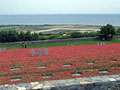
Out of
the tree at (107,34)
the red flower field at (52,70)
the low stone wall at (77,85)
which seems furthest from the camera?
the tree at (107,34)

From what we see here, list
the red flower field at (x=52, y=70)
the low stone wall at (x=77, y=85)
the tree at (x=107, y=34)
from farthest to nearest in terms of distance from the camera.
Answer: the tree at (x=107, y=34)
the red flower field at (x=52, y=70)
the low stone wall at (x=77, y=85)

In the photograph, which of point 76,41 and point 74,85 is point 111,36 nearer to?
point 76,41

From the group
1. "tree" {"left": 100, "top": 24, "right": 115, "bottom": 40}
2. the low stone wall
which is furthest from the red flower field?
"tree" {"left": 100, "top": 24, "right": 115, "bottom": 40}

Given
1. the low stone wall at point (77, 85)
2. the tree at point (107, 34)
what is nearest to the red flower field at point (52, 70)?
the low stone wall at point (77, 85)

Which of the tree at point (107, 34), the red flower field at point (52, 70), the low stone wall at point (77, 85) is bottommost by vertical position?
the red flower field at point (52, 70)

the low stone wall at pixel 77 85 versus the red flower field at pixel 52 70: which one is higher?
the low stone wall at pixel 77 85

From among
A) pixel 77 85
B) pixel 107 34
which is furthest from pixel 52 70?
pixel 107 34

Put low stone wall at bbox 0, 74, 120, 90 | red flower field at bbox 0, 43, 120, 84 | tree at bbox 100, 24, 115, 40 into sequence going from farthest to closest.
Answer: tree at bbox 100, 24, 115, 40 → red flower field at bbox 0, 43, 120, 84 → low stone wall at bbox 0, 74, 120, 90

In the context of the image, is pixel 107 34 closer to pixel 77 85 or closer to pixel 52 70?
pixel 52 70

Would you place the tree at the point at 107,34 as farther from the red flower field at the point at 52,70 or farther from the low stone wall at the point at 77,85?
the low stone wall at the point at 77,85

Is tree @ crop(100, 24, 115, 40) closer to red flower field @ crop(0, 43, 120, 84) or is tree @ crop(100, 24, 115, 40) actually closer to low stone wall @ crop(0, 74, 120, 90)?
red flower field @ crop(0, 43, 120, 84)

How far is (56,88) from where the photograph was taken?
20.4 ft

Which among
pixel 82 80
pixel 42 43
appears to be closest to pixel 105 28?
pixel 42 43

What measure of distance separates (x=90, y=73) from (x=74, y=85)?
3.31 m
